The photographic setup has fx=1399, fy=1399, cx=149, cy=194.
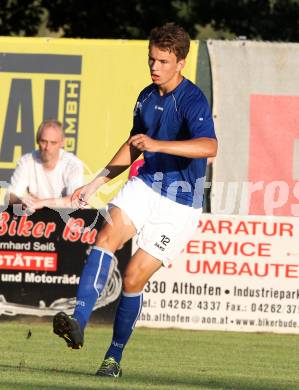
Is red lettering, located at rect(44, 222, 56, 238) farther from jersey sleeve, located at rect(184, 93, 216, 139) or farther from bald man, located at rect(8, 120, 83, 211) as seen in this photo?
jersey sleeve, located at rect(184, 93, 216, 139)

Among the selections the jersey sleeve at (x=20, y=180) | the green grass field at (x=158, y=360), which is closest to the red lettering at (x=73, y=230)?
the jersey sleeve at (x=20, y=180)

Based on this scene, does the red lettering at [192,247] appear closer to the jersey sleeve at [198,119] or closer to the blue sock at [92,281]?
the jersey sleeve at [198,119]

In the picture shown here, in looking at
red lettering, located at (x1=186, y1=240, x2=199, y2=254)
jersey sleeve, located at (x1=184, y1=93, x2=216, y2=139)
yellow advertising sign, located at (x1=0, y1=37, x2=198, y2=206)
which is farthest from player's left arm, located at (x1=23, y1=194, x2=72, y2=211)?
jersey sleeve, located at (x1=184, y1=93, x2=216, y2=139)

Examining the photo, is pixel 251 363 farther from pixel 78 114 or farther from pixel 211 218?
pixel 78 114

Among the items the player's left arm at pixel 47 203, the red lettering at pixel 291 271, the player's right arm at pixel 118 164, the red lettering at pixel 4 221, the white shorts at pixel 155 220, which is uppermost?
the player's right arm at pixel 118 164

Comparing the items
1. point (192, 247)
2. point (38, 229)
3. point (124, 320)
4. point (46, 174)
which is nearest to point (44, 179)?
point (46, 174)

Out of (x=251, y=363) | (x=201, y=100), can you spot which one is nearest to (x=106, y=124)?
(x=251, y=363)

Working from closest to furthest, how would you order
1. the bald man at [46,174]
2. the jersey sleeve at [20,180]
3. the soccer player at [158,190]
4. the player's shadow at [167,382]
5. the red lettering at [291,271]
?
the player's shadow at [167,382]
the soccer player at [158,190]
the red lettering at [291,271]
the bald man at [46,174]
the jersey sleeve at [20,180]

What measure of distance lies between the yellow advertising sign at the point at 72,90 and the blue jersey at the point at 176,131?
5.83 m

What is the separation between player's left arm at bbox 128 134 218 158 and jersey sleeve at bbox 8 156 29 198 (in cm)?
573

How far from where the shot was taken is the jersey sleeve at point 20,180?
14578 mm

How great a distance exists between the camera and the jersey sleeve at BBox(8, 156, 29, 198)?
14.6 meters

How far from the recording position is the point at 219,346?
12.5m

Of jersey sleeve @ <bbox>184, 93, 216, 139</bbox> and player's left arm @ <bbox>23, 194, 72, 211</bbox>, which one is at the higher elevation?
jersey sleeve @ <bbox>184, 93, 216, 139</bbox>
